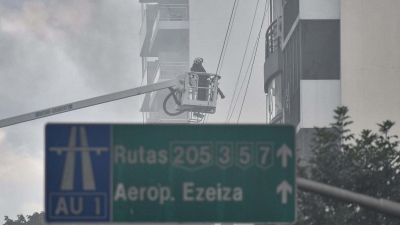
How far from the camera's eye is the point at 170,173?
2050cm

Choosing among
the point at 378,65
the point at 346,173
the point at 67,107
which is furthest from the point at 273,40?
the point at 346,173

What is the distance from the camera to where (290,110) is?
56031 mm

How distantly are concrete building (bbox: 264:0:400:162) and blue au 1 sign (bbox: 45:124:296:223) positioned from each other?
30801mm

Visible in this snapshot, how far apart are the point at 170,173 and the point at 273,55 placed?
38962 millimetres

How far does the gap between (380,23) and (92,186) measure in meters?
32.1

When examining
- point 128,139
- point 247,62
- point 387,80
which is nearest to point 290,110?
point 387,80

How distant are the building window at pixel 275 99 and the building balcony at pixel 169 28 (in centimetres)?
7709

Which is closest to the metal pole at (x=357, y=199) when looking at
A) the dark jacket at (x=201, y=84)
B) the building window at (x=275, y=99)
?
the building window at (x=275, y=99)

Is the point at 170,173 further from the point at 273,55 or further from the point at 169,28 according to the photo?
the point at 169,28

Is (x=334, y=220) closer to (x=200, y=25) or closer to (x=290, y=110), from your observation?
(x=290, y=110)

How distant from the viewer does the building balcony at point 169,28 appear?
14050cm

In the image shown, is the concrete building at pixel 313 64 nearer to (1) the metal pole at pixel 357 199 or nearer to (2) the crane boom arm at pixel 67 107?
(2) the crane boom arm at pixel 67 107

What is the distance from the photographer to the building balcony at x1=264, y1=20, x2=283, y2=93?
193 ft

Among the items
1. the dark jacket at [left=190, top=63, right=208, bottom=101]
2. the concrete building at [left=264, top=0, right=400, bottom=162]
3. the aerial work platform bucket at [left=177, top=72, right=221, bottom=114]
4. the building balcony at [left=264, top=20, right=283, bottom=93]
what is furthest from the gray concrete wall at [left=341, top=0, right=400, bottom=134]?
the dark jacket at [left=190, top=63, right=208, bottom=101]
